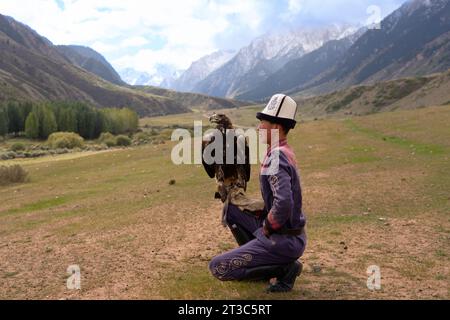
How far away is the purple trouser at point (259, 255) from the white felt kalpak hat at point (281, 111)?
1838 mm

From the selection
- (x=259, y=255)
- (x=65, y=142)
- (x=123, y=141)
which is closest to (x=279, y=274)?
(x=259, y=255)

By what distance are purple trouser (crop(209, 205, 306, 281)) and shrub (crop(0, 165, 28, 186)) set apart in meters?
30.6

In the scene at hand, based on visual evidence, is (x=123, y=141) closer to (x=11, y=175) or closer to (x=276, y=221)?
(x=11, y=175)

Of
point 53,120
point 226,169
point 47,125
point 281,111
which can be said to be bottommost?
point 226,169

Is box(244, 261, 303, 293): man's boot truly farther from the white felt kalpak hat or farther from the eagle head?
the eagle head

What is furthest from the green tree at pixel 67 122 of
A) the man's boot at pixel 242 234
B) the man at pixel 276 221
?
the man at pixel 276 221

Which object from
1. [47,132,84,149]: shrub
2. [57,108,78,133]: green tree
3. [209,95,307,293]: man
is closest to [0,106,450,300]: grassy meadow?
[209,95,307,293]: man

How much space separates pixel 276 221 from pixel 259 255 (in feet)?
2.47

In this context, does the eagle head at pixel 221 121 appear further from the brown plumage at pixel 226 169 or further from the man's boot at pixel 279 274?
the man's boot at pixel 279 274

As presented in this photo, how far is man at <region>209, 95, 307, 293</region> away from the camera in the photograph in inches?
287

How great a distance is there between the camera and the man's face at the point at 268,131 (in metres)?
7.48

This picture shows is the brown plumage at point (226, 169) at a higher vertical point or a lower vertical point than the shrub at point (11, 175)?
higher

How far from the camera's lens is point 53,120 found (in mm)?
112875

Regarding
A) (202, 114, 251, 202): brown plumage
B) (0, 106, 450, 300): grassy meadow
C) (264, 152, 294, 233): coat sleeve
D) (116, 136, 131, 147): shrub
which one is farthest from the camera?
(116, 136, 131, 147): shrub
